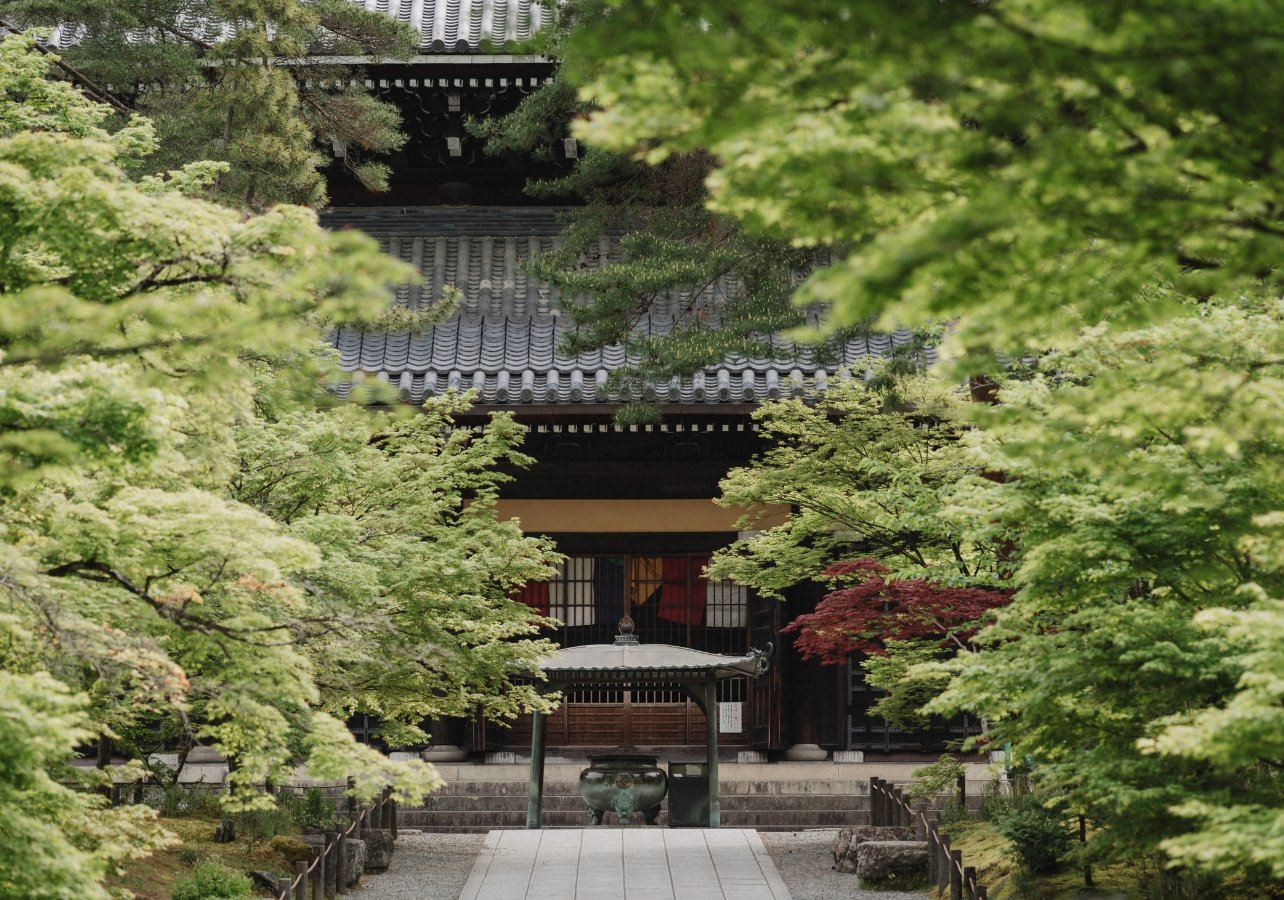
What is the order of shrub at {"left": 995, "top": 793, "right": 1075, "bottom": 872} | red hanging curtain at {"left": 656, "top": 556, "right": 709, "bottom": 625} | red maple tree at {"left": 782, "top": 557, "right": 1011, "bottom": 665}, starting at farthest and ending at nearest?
red hanging curtain at {"left": 656, "top": 556, "right": 709, "bottom": 625} → red maple tree at {"left": 782, "top": 557, "right": 1011, "bottom": 665} → shrub at {"left": 995, "top": 793, "right": 1075, "bottom": 872}

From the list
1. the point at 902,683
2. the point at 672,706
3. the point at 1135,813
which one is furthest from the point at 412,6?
the point at 1135,813

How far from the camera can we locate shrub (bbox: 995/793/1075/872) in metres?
10.6

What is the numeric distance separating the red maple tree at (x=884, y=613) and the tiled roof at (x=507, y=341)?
93.3 inches

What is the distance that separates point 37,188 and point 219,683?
9.32 feet

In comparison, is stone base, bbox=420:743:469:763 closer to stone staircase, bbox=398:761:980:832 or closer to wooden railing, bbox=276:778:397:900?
stone staircase, bbox=398:761:980:832

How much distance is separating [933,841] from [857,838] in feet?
4.76

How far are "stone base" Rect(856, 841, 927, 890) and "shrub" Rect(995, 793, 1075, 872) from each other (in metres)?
1.64

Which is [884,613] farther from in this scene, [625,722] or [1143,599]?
[625,722]

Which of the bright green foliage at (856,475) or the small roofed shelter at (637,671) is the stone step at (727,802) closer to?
the small roofed shelter at (637,671)

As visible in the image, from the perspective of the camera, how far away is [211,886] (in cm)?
970

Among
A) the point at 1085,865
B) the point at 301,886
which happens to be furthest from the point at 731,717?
the point at 301,886

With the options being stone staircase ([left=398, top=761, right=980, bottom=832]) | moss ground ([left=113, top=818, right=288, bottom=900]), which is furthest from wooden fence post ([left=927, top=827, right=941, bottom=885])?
moss ground ([left=113, top=818, right=288, bottom=900])

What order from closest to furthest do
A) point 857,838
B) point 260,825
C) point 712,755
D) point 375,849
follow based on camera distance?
point 260,825 < point 375,849 < point 857,838 < point 712,755

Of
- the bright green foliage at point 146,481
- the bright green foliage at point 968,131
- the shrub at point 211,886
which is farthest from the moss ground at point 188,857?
the bright green foliage at point 968,131
